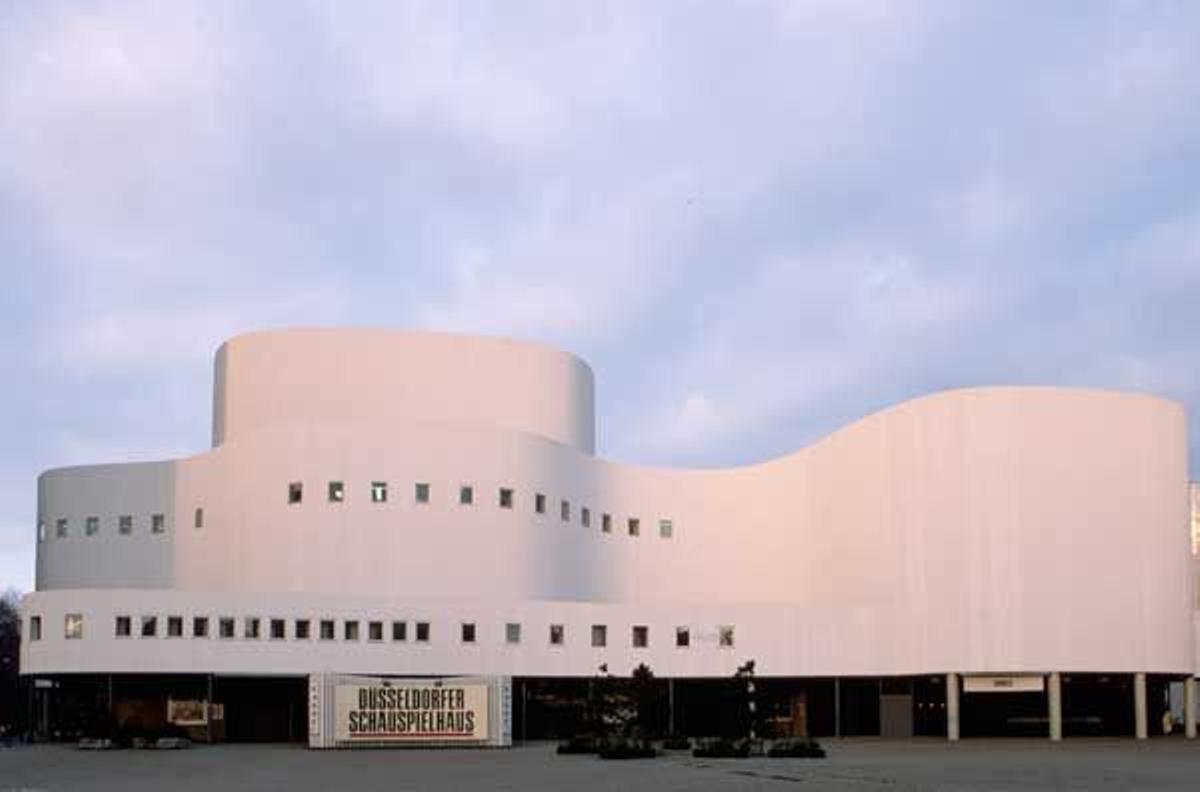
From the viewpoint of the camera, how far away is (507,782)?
35312 mm

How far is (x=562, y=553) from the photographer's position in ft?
233

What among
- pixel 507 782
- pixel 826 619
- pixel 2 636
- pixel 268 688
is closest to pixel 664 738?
pixel 826 619

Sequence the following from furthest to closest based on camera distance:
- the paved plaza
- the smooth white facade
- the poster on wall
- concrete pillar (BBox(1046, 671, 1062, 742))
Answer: concrete pillar (BBox(1046, 671, 1062, 742)) → the smooth white facade → the poster on wall → the paved plaza

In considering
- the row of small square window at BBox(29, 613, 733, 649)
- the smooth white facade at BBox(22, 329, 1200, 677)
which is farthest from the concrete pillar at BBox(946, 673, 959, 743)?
the row of small square window at BBox(29, 613, 733, 649)

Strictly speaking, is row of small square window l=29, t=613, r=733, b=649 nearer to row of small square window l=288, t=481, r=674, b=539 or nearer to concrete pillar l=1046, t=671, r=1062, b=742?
row of small square window l=288, t=481, r=674, b=539

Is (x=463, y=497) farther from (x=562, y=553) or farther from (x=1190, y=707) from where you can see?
(x=1190, y=707)

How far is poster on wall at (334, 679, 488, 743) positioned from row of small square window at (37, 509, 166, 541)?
17.2m

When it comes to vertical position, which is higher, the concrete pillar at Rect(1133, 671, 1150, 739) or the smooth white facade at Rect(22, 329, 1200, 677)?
the smooth white facade at Rect(22, 329, 1200, 677)

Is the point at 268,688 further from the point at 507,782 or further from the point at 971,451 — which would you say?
the point at 507,782

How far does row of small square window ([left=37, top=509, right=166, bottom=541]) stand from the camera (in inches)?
2766

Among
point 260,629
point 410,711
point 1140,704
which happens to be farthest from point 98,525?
point 1140,704

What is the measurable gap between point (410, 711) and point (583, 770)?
1603 centimetres

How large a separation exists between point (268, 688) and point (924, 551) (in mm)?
25665

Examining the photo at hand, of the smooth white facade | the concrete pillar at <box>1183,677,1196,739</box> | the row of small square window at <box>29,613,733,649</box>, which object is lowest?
the concrete pillar at <box>1183,677,1196,739</box>
